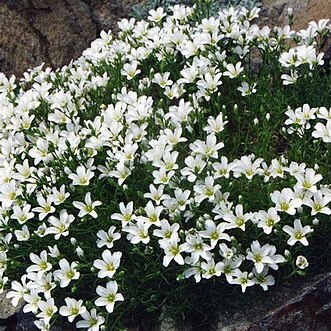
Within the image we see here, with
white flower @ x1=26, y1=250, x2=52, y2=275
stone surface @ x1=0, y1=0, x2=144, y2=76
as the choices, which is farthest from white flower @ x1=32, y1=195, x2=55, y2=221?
→ stone surface @ x1=0, y1=0, x2=144, y2=76

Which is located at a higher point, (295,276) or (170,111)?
(170,111)

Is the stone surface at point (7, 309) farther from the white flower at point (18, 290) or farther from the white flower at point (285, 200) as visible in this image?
the white flower at point (285, 200)

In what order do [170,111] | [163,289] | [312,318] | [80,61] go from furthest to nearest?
[80,61], [170,111], [163,289], [312,318]

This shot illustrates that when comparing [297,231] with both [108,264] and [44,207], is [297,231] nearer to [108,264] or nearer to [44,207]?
[108,264]

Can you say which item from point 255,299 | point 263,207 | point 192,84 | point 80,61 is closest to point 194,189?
point 263,207

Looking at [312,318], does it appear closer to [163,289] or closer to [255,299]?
[255,299]

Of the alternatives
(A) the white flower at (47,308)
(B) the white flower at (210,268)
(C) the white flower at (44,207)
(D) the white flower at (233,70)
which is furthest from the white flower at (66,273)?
(D) the white flower at (233,70)
